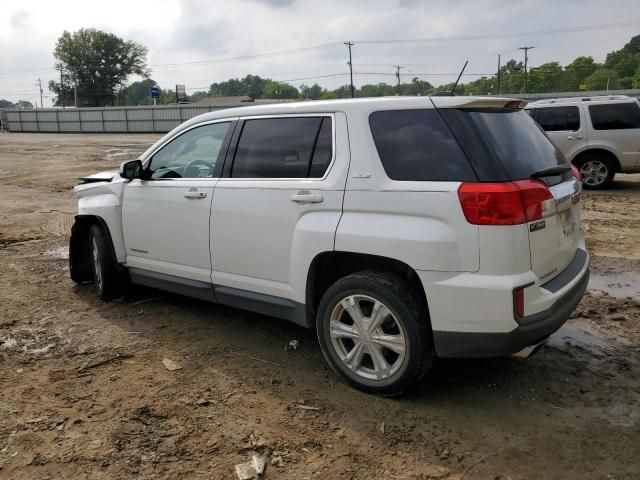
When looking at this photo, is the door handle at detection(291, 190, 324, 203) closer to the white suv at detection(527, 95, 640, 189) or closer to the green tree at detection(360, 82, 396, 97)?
the green tree at detection(360, 82, 396, 97)

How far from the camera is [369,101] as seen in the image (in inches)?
139

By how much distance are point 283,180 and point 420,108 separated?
1070mm

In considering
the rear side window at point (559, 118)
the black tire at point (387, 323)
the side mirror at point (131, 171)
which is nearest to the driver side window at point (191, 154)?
the side mirror at point (131, 171)

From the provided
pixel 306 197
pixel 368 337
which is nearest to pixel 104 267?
pixel 306 197

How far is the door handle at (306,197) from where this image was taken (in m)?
3.57

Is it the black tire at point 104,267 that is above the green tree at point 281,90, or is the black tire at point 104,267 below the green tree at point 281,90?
below

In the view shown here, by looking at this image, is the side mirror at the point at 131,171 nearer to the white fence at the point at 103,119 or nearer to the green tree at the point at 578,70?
the white fence at the point at 103,119

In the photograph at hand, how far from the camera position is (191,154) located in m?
4.72

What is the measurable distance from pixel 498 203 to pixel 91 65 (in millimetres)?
113966

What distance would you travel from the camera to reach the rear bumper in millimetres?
3014

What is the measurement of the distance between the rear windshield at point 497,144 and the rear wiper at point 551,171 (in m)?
0.03

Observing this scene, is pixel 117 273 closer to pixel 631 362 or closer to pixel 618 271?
pixel 631 362

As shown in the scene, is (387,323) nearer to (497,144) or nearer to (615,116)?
(497,144)

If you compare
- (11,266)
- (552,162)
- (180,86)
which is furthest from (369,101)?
(180,86)
